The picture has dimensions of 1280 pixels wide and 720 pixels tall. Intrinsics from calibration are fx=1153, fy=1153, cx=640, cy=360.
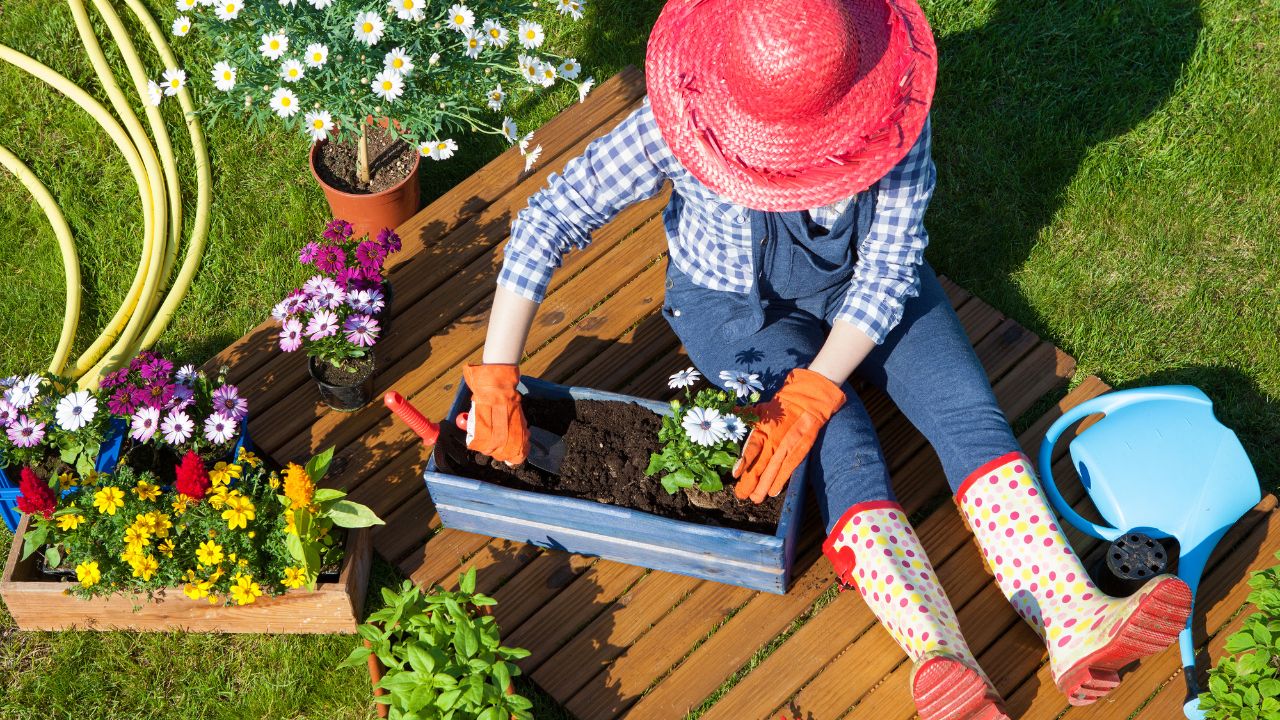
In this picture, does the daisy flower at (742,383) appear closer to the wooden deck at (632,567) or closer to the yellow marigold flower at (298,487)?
the wooden deck at (632,567)

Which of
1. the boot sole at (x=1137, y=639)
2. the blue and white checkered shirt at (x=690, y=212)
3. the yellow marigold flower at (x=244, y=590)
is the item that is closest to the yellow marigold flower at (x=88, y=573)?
the yellow marigold flower at (x=244, y=590)

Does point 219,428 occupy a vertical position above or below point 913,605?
above

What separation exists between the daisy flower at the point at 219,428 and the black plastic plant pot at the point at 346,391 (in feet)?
1.16

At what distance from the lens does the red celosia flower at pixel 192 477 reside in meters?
2.91

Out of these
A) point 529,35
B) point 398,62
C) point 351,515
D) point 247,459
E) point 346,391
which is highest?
point 398,62

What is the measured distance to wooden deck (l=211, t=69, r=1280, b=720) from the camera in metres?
3.09

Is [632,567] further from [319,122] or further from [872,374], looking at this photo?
[319,122]

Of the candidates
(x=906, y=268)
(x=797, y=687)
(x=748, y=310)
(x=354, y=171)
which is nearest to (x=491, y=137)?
(x=354, y=171)

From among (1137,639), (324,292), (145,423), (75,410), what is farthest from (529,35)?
(1137,639)

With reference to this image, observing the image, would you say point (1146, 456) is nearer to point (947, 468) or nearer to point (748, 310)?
point (947, 468)

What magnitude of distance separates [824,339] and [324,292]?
4.76 feet

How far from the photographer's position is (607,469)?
3098mm

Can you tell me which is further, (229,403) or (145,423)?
(229,403)

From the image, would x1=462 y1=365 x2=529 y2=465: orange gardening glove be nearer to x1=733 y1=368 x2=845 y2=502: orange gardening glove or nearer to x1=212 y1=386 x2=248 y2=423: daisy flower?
x1=733 y1=368 x2=845 y2=502: orange gardening glove
